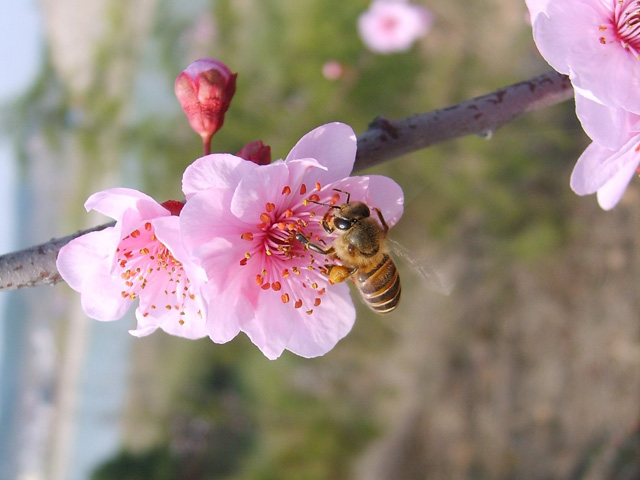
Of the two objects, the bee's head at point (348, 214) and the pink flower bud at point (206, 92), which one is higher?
the pink flower bud at point (206, 92)

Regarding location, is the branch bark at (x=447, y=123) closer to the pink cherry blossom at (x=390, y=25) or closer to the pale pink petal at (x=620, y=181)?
the pale pink petal at (x=620, y=181)

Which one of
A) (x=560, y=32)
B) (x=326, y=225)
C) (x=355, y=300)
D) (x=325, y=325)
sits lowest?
(x=355, y=300)

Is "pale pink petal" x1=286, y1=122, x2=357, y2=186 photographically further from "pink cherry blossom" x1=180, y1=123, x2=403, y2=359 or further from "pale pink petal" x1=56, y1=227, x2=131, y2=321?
"pale pink petal" x1=56, y1=227, x2=131, y2=321

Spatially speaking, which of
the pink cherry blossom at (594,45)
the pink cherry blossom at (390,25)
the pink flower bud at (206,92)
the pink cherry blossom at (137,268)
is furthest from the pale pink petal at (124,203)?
the pink cherry blossom at (390,25)

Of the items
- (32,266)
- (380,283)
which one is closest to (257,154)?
(380,283)

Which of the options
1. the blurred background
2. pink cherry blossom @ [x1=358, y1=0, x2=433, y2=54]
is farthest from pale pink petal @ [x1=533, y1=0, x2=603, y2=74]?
pink cherry blossom @ [x1=358, y1=0, x2=433, y2=54]

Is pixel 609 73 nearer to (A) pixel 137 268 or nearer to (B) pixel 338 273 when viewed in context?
(B) pixel 338 273
